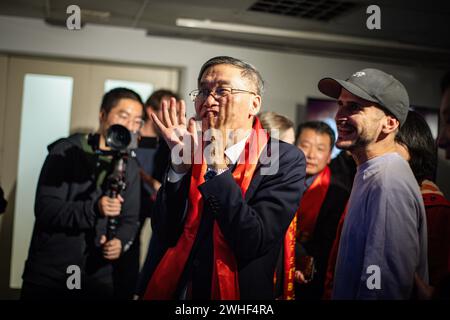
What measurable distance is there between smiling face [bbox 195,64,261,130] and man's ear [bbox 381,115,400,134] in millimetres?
415

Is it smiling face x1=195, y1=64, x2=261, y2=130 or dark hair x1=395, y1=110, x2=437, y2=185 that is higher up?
smiling face x1=195, y1=64, x2=261, y2=130

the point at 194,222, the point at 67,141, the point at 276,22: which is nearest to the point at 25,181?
the point at 67,141

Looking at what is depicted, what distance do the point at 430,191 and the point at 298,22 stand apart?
2110mm

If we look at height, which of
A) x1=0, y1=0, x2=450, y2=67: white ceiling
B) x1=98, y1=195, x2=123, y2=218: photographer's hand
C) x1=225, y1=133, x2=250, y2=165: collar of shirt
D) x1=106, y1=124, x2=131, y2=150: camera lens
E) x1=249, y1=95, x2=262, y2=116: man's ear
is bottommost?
x1=98, y1=195, x2=123, y2=218: photographer's hand

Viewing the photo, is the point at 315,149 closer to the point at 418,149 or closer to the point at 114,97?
the point at 418,149

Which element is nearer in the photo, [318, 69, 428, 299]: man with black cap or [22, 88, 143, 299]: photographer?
[318, 69, 428, 299]: man with black cap

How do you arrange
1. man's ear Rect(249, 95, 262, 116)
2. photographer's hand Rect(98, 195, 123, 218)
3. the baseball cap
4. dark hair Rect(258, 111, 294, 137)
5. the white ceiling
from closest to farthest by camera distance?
the baseball cap
man's ear Rect(249, 95, 262, 116)
photographer's hand Rect(98, 195, 123, 218)
dark hair Rect(258, 111, 294, 137)
the white ceiling

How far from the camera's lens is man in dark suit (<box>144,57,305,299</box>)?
130 centimetres

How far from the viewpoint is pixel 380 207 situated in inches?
49.8

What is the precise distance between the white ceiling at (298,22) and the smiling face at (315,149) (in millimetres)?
989

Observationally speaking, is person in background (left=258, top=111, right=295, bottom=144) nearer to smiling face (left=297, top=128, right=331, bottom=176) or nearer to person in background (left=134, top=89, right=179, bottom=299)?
smiling face (left=297, top=128, right=331, bottom=176)

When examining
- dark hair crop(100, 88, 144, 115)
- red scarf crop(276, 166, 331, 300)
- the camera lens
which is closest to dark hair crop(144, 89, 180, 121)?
dark hair crop(100, 88, 144, 115)

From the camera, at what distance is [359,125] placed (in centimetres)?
138
